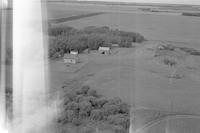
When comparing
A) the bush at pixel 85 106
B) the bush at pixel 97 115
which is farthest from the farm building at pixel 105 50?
the bush at pixel 97 115

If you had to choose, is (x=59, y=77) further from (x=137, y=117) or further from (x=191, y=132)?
(x=191, y=132)

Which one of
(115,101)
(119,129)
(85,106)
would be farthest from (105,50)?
(119,129)

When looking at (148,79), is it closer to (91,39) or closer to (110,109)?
(110,109)

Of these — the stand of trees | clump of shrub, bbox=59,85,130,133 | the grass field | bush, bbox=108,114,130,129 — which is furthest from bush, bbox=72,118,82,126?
the stand of trees

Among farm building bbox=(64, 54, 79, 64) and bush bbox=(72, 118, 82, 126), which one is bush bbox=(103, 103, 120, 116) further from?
farm building bbox=(64, 54, 79, 64)

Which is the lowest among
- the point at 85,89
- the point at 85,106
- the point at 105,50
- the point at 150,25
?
the point at 85,106

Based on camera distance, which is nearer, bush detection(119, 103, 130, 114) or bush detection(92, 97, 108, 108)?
bush detection(119, 103, 130, 114)
